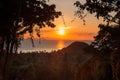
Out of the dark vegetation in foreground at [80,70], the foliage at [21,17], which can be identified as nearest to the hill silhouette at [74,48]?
the dark vegetation in foreground at [80,70]

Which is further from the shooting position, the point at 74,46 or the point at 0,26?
the point at 74,46

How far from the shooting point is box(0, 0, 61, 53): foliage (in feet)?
117

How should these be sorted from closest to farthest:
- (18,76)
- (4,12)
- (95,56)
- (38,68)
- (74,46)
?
(4,12) → (95,56) → (18,76) → (38,68) → (74,46)

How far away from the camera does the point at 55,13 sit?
41.2 m

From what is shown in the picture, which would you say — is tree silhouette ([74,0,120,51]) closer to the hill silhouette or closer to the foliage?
the foliage

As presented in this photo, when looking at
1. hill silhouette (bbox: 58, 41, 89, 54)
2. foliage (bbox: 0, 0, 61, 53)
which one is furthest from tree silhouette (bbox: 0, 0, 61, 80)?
hill silhouette (bbox: 58, 41, 89, 54)

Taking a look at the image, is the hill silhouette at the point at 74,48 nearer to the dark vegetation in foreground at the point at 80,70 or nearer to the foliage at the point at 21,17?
the dark vegetation in foreground at the point at 80,70

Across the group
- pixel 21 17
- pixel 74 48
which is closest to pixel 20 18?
pixel 21 17

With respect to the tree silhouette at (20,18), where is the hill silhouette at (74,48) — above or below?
above

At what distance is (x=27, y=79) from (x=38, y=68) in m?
7.23

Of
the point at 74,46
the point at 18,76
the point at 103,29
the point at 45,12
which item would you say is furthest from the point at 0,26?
the point at 74,46

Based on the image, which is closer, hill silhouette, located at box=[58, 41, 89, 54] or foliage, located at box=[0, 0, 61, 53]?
foliage, located at box=[0, 0, 61, 53]

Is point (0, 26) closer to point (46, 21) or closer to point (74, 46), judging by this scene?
point (46, 21)

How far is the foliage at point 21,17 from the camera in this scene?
35737 millimetres
